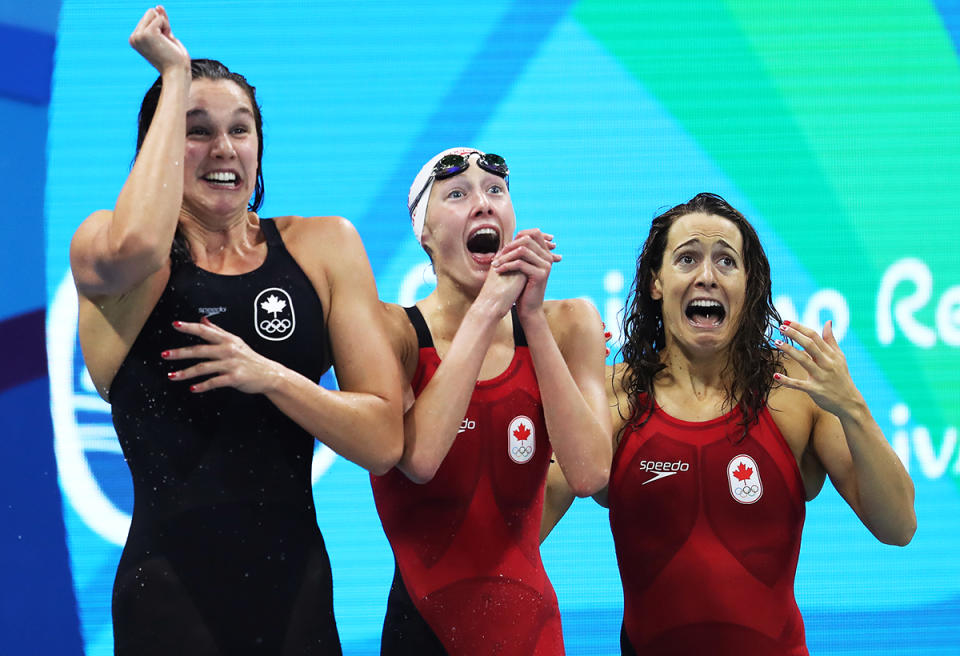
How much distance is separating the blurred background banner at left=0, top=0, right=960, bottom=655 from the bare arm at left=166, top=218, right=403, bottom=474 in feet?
6.67

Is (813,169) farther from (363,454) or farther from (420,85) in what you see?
(363,454)

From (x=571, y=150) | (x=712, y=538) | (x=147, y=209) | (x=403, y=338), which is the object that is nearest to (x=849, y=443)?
(x=712, y=538)

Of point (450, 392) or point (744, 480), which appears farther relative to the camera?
point (744, 480)

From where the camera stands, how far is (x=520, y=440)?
2736mm

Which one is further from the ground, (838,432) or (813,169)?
(813,169)

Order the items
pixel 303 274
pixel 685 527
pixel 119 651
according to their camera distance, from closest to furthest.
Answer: pixel 119 651
pixel 303 274
pixel 685 527

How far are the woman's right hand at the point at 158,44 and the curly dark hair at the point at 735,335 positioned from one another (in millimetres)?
1591

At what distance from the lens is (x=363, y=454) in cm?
229

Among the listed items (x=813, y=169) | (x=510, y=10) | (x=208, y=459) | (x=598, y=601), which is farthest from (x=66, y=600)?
(x=813, y=169)

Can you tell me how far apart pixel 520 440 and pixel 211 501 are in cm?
88

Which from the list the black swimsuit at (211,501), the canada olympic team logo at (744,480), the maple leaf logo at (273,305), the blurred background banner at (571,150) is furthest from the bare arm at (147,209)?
the blurred background banner at (571,150)

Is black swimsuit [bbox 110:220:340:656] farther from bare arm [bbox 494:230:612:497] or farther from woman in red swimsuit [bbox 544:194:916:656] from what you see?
woman in red swimsuit [bbox 544:194:916:656]

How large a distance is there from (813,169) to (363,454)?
9.83 feet

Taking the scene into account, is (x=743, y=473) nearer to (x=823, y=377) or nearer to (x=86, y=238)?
(x=823, y=377)
